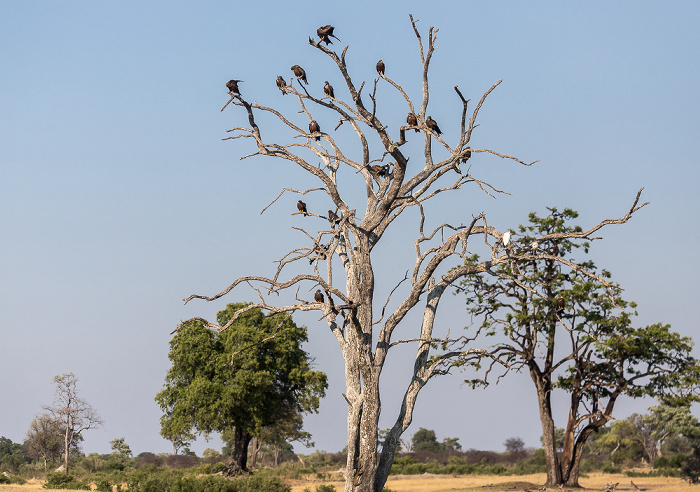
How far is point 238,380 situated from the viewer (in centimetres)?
3347

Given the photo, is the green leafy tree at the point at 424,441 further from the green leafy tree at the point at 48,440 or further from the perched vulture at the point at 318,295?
the perched vulture at the point at 318,295

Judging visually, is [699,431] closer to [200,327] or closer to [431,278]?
[200,327]

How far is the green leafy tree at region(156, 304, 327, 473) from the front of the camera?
110 ft

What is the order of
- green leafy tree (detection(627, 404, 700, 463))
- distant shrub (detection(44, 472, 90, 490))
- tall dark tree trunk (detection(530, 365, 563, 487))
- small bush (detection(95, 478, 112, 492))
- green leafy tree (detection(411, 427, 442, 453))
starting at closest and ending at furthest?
small bush (detection(95, 478, 112, 492)) → distant shrub (detection(44, 472, 90, 490)) → tall dark tree trunk (detection(530, 365, 563, 487)) → green leafy tree (detection(627, 404, 700, 463)) → green leafy tree (detection(411, 427, 442, 453))

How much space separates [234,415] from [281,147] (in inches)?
905

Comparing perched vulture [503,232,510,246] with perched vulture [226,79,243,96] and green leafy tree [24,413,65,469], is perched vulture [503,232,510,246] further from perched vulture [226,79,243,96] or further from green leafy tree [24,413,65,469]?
green leafy tree [24,413,65,469]

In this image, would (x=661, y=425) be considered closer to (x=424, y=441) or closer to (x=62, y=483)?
(x=424, y=441)

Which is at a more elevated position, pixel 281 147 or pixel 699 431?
pixel 281 147

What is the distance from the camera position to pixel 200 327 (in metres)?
36.2

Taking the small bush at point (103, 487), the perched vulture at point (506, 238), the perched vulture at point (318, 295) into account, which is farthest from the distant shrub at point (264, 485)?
the perched vulture at point (506, 238)

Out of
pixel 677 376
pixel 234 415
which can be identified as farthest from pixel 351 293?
pixel 234 415

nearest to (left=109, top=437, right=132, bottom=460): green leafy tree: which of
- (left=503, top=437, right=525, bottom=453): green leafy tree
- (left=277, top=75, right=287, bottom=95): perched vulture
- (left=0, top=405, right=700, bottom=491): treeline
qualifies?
(left=0, top=405, right=700, bottom=491): treeline

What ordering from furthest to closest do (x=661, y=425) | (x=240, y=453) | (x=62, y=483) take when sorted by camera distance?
(x=661, y=425) < (x=240, y=453) < (x=62, y=483)

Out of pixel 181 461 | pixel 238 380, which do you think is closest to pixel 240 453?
pixel 238 380
